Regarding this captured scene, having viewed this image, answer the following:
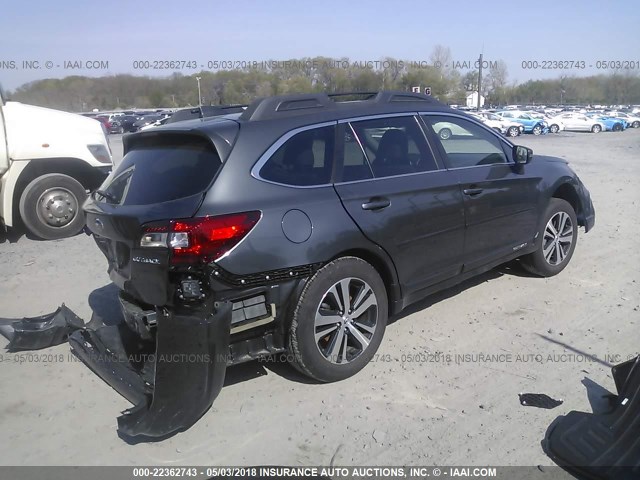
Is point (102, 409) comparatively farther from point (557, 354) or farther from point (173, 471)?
point (557, 354)

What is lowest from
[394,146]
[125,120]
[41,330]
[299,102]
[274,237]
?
[41,330]

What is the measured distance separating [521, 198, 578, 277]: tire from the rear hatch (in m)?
3.42

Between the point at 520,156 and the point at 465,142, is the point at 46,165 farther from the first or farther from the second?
the point at 520,156

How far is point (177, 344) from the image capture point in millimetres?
3227

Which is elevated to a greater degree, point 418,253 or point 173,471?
point 418,253

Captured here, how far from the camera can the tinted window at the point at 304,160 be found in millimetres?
3516

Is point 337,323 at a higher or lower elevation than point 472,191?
lower

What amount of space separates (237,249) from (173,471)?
125cm

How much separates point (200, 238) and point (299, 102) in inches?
52.2

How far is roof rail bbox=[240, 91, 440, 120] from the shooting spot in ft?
12.0

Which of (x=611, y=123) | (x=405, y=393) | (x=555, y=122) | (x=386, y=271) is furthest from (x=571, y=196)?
(x=611, y=123)

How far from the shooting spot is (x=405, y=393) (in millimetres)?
3631

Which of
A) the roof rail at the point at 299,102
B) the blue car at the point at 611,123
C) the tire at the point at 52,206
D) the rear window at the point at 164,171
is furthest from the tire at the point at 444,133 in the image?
the blue car at the point at 611,123

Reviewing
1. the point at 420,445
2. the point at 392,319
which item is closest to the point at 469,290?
the point at 392,319
